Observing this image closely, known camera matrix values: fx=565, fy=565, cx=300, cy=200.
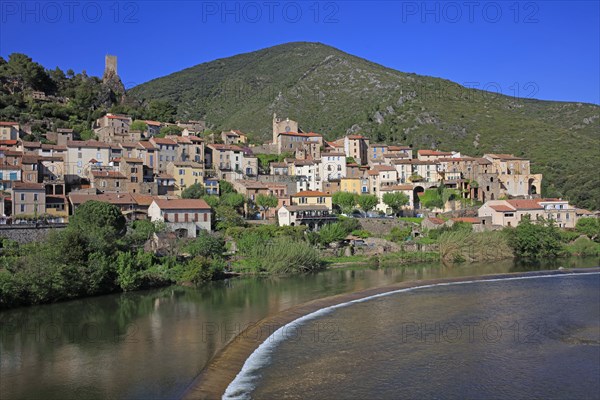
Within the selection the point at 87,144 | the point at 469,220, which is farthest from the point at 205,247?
the point at 469,220

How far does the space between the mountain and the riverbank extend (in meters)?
32.3

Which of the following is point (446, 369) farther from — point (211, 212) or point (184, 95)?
point (184, 95)

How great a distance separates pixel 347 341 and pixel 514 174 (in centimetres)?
4343

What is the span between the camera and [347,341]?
21688 mm

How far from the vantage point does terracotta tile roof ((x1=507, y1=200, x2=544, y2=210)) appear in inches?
1978

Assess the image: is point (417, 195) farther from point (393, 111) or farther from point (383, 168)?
point (393, 111)

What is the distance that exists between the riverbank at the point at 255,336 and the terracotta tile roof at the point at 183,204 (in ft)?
55.2

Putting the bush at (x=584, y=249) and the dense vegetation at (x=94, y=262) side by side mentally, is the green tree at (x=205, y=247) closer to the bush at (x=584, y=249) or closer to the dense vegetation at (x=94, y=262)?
the dense vegetation at (x=94, y=262)

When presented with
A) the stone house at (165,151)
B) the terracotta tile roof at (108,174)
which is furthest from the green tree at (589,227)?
the terracotta tile roof at (108,174)

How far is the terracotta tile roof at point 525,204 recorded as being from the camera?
50.2m

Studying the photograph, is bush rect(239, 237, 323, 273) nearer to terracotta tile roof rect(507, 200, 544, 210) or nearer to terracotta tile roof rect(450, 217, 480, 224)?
terracotta tile roof rect(450, 217, 480, 224)

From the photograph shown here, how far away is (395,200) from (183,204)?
2072cm

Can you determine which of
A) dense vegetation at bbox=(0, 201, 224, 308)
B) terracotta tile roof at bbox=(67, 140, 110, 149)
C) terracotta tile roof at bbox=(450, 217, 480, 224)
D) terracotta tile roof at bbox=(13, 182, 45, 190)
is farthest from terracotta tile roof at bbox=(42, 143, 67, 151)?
terracotta tile roof at bbox=(450, 217, 480, 224)

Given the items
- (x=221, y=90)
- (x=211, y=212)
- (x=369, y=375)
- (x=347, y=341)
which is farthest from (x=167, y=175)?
Result: (x=221, y=90)
